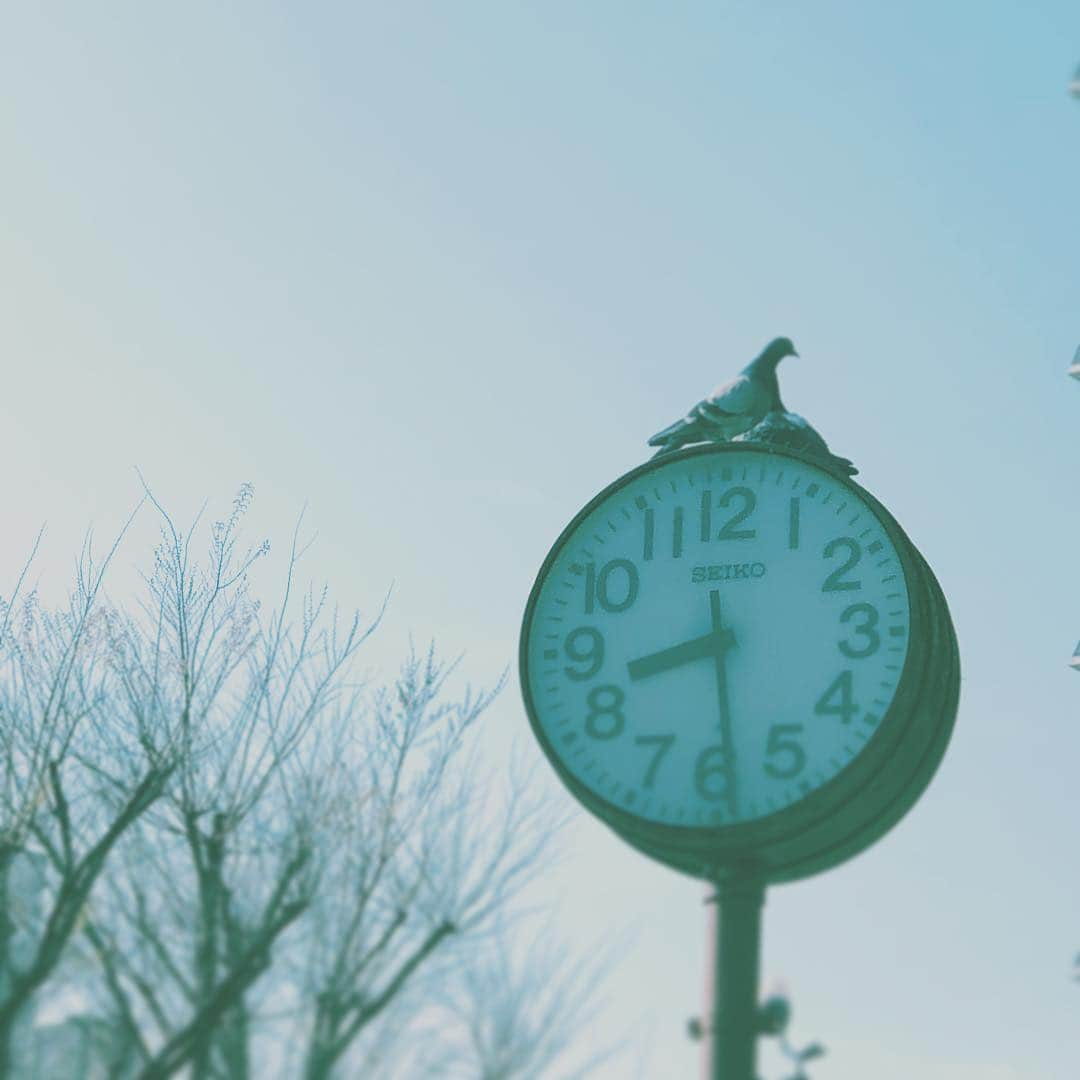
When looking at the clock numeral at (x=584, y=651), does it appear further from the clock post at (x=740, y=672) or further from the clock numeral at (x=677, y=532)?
the clock numeral at (x=677, y=532)

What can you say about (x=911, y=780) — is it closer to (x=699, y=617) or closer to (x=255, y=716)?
(x=699, y=617)

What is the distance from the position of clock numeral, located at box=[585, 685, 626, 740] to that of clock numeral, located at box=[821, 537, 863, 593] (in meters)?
0.82

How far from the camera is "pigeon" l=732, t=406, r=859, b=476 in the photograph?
6.16 metres

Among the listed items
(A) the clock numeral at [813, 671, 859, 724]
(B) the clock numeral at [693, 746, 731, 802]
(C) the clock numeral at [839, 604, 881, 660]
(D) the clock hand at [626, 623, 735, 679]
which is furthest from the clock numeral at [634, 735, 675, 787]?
(C) the clock numeral at [839, 604, 881, 660]

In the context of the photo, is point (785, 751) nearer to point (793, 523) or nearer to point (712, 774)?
point (712, 774)

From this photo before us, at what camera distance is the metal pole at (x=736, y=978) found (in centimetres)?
515

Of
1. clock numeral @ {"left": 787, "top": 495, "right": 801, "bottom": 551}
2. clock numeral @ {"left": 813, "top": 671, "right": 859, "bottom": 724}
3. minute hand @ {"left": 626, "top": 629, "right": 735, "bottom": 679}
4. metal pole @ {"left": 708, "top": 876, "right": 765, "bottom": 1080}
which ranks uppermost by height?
clock numeral @ {"left": 787, "top": 495, "right": 801, "bottom": 551}

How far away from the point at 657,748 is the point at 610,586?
703mm

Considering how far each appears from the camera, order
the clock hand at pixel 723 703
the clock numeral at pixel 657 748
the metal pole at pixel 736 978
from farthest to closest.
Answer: the clock numeral at pixel 657 748
the clock hand at pixel 723 703
the metal pole at pixel 736 978

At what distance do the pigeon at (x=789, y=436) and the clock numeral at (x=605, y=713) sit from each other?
3.52 ft

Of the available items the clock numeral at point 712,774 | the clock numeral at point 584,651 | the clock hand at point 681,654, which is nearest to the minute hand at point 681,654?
the clock hand at point 681,654

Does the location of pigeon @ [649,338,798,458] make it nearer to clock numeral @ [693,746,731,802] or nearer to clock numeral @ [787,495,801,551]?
clock numeral @ [787,495,801,551]

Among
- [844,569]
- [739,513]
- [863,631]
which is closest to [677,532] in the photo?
[739,513]

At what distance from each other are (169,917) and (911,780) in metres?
2.90
